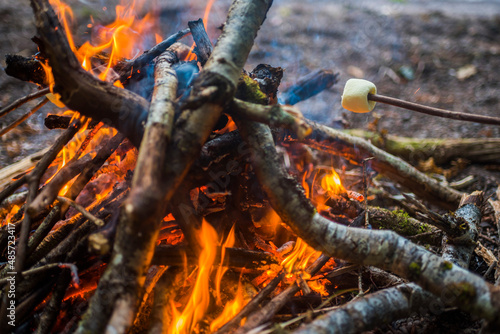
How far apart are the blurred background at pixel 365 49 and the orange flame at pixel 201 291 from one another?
9.54ft

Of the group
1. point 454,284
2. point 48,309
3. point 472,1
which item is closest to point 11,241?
point 48,309

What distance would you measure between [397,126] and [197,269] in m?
4.77

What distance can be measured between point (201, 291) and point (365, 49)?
7.72m

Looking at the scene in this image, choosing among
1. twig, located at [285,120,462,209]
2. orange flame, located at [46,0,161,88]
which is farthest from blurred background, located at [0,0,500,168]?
orange flame, located at [46,0,161,88]

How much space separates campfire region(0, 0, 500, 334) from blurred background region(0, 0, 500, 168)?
7.77 ft

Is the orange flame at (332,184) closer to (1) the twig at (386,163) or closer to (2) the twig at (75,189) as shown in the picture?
(1) the twig at (386,163)

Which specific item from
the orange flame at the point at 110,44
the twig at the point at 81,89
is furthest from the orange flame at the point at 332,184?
the orange flame at the point at 110,44

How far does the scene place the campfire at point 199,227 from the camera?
1.58 m

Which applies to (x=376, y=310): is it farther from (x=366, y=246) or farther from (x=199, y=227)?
(x=199, y=227)

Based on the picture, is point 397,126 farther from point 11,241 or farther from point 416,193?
point 11,241

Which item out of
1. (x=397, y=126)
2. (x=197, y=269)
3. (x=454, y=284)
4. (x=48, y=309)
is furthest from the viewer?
(x=397, y=126)

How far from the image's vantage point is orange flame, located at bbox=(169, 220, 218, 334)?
78.4 inches

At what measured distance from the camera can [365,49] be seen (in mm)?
7805

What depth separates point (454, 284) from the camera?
1616 millimetres
